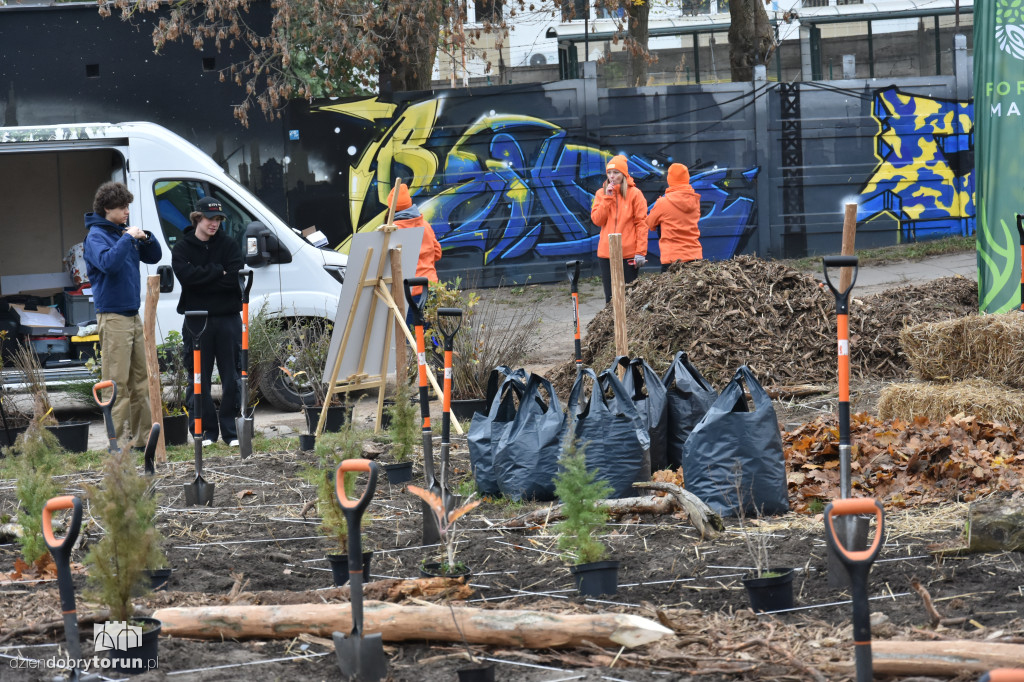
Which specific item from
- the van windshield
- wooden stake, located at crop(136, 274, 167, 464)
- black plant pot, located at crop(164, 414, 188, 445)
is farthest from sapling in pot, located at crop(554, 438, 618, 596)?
the van windshield

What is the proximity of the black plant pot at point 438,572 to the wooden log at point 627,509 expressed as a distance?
83 centimetres

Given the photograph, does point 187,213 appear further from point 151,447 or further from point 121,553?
point 121,553

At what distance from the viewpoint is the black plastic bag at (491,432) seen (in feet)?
21.3

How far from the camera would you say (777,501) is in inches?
224

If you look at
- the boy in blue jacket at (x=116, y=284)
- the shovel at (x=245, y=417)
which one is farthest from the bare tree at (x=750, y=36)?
the boy in blue jacket at (x=116, y=284)

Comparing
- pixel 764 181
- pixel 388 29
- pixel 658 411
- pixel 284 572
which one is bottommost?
pixel 284 572

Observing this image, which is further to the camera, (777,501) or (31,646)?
(777,501)

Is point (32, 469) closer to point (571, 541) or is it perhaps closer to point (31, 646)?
point (31, 646)

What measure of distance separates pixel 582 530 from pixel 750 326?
6.34m

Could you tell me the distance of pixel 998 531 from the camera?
4.60m

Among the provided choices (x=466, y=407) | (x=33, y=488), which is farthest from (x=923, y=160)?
(x=33, y=488)

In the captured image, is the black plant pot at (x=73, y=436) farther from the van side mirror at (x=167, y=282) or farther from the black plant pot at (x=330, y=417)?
the black plant pot at (x=330, y=417)

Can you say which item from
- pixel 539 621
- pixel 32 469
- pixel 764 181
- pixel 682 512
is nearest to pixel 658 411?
pixel 682 512

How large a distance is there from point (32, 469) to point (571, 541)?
9.36ft
